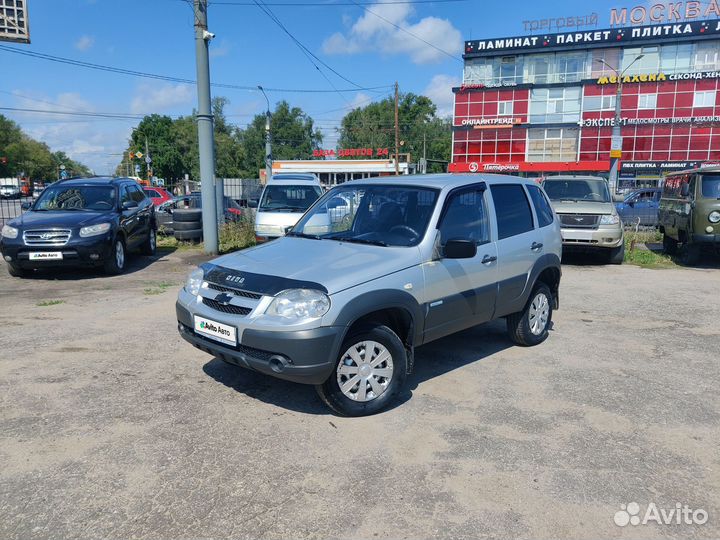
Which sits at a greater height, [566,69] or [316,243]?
[566,69]

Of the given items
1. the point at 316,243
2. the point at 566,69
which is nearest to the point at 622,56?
the point at 566,69

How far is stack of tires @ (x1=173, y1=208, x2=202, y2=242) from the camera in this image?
14.0 meters

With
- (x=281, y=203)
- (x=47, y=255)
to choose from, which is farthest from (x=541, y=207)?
(x=281, y=203)

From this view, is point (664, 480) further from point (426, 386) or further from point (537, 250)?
point (537, 250)

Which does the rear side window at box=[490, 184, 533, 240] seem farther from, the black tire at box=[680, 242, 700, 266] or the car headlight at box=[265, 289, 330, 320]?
the black tire at box=[680, 242, 700, 266]

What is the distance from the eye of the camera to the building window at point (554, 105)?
166 feet

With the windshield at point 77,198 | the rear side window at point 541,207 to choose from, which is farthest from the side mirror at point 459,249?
the windshield at point 77,198

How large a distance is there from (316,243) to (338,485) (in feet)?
7.25

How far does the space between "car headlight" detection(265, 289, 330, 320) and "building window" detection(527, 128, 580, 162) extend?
53000mm

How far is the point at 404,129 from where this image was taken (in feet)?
317

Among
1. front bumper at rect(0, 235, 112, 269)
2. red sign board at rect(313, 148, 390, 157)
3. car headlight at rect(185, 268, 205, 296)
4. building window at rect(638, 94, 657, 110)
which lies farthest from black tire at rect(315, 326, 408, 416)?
red sign board at rect(313, 148, 390, 157)

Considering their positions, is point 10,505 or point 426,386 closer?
point 10,505

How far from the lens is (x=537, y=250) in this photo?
5.71 m

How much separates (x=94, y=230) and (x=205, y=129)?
4352 millimetres
